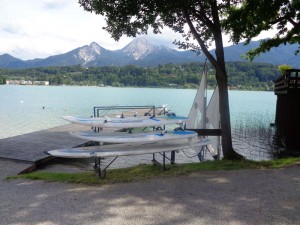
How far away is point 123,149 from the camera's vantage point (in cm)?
1062

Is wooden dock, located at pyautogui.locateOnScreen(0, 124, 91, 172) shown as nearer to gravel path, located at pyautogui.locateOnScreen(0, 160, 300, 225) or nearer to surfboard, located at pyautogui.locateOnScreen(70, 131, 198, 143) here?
surfboard, located at pyautogui.locateOnScreen(70, 131, 198, 143)

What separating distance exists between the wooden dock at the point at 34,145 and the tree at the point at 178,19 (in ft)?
22.2

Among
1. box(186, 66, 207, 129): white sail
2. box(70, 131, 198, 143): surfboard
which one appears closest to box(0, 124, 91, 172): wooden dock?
box(70, 131, 198, 143): surfboard

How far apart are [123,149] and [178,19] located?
19.8ft

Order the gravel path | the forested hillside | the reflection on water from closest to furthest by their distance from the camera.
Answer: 1. the gravel path
2. the reflection on water
3. the forested hillside

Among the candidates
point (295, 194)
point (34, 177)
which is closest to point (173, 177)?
point (295, 194)

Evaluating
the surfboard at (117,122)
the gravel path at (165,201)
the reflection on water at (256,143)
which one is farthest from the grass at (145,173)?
the reflection on water at (256,143)

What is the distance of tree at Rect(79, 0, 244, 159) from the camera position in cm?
1049

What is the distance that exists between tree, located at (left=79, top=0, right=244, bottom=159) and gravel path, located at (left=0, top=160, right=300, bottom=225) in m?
3.15

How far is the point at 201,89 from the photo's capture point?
13977mm

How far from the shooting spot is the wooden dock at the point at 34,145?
1399cm

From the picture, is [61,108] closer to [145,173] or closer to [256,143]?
[256,143]

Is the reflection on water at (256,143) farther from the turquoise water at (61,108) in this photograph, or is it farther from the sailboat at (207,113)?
the turquoise water at (61,108)

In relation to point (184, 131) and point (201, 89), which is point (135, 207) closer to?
point (184, 131)
